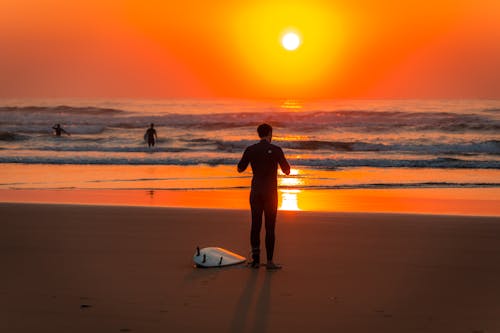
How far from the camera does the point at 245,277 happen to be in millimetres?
9055

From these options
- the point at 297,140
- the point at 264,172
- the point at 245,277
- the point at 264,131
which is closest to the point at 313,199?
the point at 264,172

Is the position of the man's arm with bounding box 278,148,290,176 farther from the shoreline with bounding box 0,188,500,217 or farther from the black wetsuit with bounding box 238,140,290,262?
the shoreline with bounding box 0,188,500,217

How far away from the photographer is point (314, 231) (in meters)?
12.8

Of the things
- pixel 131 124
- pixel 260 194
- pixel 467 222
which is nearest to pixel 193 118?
pixel 131 124

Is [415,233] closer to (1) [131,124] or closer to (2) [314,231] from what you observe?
(2) [314,231]

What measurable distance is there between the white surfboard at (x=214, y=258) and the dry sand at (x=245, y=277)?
5.5 inches

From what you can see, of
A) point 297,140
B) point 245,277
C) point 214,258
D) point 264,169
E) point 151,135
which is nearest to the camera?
point 245,277

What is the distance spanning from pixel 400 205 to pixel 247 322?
10.7 meters

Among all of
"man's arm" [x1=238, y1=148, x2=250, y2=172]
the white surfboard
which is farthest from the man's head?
the white surfboard

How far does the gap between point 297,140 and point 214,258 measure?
1479 inches

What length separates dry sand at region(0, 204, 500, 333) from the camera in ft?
23.3

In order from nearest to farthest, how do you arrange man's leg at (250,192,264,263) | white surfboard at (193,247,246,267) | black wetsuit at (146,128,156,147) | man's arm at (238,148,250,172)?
man's arm at (238,148,250,172) → man's leg at (250,192,264,263) → white surfboard at (193,247,246,267) → black wetsuit at (146,128,156,147)

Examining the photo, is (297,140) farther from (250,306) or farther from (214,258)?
(250,306)

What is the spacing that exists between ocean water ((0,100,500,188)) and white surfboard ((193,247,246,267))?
39.7ft
